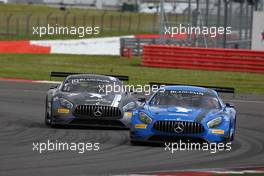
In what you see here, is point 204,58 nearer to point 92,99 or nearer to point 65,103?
point 92,99

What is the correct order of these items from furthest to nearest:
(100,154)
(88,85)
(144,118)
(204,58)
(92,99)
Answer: (204,58) < (88,85) < (92,99) < (144,118) < (100,154)

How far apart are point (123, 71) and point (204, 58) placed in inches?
135

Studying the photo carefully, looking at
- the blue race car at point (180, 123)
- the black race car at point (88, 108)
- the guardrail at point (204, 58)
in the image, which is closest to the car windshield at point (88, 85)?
the black race car at point (88, 108)

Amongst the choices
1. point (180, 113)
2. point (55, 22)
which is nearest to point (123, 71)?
point (180, 113)

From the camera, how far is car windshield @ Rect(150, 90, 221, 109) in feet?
53.4

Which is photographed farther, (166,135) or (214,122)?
(214,122)

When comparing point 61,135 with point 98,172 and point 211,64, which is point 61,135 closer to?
point 98,172

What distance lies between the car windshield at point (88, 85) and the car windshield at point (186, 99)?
239cm

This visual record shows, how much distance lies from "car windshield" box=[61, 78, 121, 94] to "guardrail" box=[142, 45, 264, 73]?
58.9 ft

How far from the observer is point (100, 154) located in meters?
14.2

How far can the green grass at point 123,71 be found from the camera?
33.6m

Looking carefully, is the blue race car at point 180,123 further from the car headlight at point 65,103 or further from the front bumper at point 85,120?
the car headlight at point 65,103

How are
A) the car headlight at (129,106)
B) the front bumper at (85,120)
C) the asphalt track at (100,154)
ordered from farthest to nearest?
the car headlight at (129,106)
the front bumper at (85,120)
the asphalt track at (100,154)

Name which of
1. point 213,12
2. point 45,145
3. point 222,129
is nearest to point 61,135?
point 45,145
